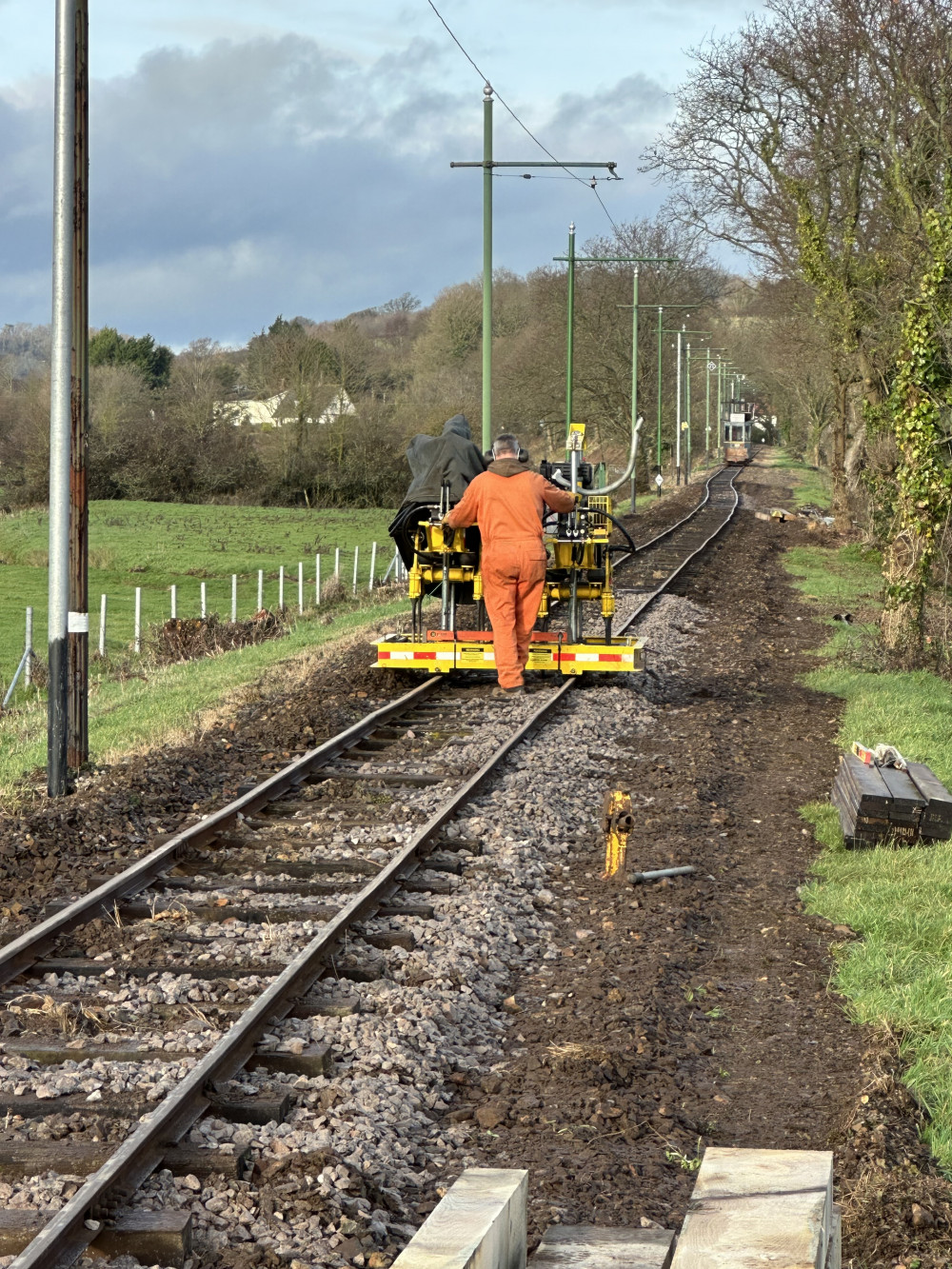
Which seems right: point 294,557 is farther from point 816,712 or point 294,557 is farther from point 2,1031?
point 2,1031

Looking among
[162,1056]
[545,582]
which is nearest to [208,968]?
[162,1056]

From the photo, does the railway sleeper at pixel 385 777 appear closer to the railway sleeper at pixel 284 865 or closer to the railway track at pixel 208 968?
the railway track at pixel 208 968

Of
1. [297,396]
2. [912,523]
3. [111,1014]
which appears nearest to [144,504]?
[297,396]

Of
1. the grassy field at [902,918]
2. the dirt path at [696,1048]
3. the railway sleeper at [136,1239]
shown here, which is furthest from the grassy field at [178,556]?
the railway sleeper at [136,1239]

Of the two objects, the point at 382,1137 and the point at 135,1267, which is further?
the point at 382,1137

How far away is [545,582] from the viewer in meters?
15.4

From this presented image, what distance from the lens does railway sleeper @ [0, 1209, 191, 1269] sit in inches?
171

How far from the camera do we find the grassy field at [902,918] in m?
6.17

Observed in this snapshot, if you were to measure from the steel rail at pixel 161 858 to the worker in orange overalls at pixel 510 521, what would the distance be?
1.68 m

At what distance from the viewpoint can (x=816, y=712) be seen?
49.5 ft

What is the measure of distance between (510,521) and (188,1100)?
339 inches

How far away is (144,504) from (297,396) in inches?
396

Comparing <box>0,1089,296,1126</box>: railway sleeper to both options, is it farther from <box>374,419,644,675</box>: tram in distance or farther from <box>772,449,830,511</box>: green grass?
<box>772,449,830,511</box>: green grass

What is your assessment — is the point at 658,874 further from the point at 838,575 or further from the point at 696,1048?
the point at 838,575
